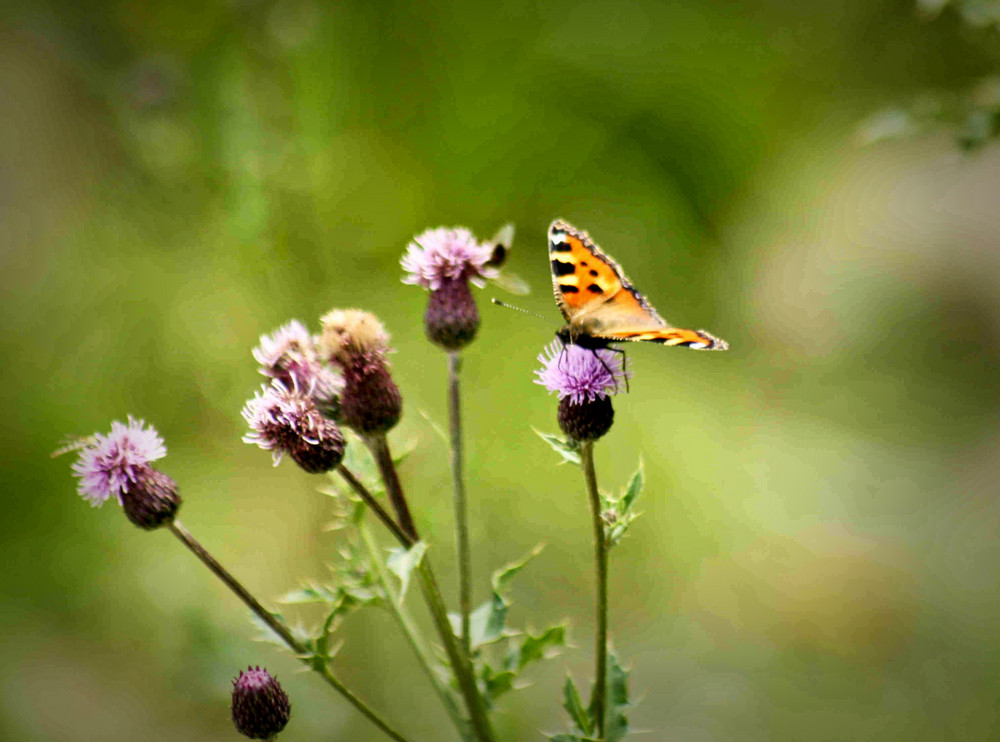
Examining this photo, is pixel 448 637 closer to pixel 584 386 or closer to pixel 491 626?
pixel 491 626

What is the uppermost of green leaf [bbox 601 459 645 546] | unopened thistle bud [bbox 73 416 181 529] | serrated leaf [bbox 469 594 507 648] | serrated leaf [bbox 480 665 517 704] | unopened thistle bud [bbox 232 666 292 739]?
unopened thistle bud [bbox 73 416 181 529]

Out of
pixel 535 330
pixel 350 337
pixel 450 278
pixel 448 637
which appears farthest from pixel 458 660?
pixel 535 330

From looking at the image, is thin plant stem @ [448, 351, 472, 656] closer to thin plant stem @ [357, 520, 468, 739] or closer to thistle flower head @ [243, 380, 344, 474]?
thin plant stem @ [357, 520, 468, 739]

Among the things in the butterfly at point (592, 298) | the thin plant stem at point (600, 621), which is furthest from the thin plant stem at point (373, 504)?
the butterfly at point (592, 298)

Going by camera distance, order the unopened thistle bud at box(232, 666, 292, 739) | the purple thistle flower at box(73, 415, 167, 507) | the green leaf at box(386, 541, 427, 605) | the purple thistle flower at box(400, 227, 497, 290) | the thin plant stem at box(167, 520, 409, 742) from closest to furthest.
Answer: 1. the green leaf at box(386, 541, 427, 605)
2. the thin plant stem at box(167, 520, 409, 742)
3. the unopened thistle bud at box(232, 666, 292, 739)
4. the purple thistle flower at box(73, 415, 167, 507)
5. the purple thistle flower at box(400, 227, 497, 290)

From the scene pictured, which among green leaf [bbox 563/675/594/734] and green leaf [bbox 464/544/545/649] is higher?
green leaf [bbox 464/544/545/649]

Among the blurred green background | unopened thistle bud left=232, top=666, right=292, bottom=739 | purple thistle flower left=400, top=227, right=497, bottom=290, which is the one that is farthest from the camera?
the blurred green background

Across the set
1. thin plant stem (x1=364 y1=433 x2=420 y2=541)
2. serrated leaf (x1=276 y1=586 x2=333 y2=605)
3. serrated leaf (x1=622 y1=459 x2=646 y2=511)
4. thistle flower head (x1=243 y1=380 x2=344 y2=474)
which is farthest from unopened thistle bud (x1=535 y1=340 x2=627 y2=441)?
A: serrated leaf (x1=276 y1=586 x2=333 y2=605)
